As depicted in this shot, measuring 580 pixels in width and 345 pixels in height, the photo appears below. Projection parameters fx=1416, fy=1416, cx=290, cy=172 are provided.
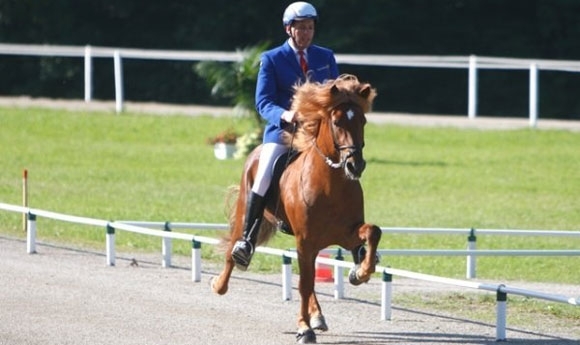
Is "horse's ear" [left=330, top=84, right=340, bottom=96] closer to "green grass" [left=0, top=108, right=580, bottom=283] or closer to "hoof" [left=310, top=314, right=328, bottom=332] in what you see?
"hoof" [left=310, top=314, right=328, bottom=332]

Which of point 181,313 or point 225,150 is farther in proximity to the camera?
point 225,150

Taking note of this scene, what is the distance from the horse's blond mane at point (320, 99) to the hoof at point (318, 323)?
1.36 metres

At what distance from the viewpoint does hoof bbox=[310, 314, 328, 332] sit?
442 inches

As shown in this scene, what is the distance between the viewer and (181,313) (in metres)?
12.3

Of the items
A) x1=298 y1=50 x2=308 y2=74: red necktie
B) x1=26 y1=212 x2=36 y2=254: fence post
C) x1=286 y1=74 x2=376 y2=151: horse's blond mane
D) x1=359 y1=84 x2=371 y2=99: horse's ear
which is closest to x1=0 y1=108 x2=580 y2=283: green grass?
x1=26 y1=212 x2=36 y2=254: fence post

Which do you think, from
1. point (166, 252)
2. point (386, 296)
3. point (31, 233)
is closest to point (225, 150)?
point (31, 233)

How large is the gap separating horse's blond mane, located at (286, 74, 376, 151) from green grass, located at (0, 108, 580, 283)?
532 cm

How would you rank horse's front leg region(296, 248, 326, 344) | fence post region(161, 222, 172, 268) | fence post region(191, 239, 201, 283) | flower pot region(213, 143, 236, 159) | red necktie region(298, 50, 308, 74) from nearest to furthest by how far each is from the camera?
horse's front leg region(296, 248, 326, 344), red necktie region(298, 50, 308, 74), fence post region(191, 239, 201, 283), fence post region(161, 222, 172, 268), flower pot region(213, 143, 236, 159)

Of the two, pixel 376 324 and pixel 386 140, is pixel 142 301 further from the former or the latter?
pixel 386 140

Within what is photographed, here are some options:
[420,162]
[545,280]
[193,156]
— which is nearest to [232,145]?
[193,156]

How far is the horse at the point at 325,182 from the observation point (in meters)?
10.5

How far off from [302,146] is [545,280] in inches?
221

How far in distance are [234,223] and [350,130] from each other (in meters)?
2.20

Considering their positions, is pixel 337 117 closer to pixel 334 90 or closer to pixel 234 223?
pixel 334 90
